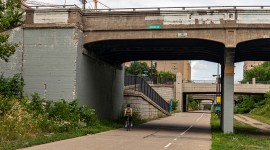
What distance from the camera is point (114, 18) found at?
23406 millimetres

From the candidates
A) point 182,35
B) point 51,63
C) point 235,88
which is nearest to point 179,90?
point 235,88

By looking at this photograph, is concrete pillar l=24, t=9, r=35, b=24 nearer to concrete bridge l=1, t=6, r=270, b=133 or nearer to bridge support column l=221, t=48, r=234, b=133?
concrete bridge l=1, t=6, r=270, b=133

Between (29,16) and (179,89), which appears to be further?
(179,89)

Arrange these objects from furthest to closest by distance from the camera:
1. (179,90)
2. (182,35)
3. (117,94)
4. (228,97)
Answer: (179,90)
(117,94)
(228,97)
(182,35)

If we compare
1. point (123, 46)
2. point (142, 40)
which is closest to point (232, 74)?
point (142, 40)

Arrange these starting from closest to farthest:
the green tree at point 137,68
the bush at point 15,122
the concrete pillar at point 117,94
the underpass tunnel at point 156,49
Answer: the bush at point 15,122, the underpass tunnel at point 156,49, the concrete pillar at point 117,94, the green tree at point 137,68

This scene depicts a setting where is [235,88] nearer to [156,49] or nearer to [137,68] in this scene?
[137,68]

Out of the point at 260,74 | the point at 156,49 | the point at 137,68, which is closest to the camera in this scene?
the point at 156,49

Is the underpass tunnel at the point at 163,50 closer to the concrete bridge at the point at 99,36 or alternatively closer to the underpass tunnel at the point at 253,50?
the concrete bridge at the point at 99,36

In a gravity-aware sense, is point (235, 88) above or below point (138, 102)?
above

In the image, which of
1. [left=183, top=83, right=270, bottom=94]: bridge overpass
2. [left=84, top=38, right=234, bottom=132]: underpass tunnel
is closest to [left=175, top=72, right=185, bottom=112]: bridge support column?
[left=183, top=83, right=270, bottom=94]: bridge overpass

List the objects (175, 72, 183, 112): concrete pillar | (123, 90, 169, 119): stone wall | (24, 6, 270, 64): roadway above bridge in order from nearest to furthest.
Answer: (24, 6, 270, 64): roadway above bridge < (123, 90, 169, 119): stone wall < (175, 72, 183, 112): concrete pillar

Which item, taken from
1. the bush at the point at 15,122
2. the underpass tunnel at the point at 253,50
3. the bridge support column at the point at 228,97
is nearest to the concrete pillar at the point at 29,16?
the bush at the point at 15,122

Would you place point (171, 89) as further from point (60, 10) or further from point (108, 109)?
point (60, 10)
